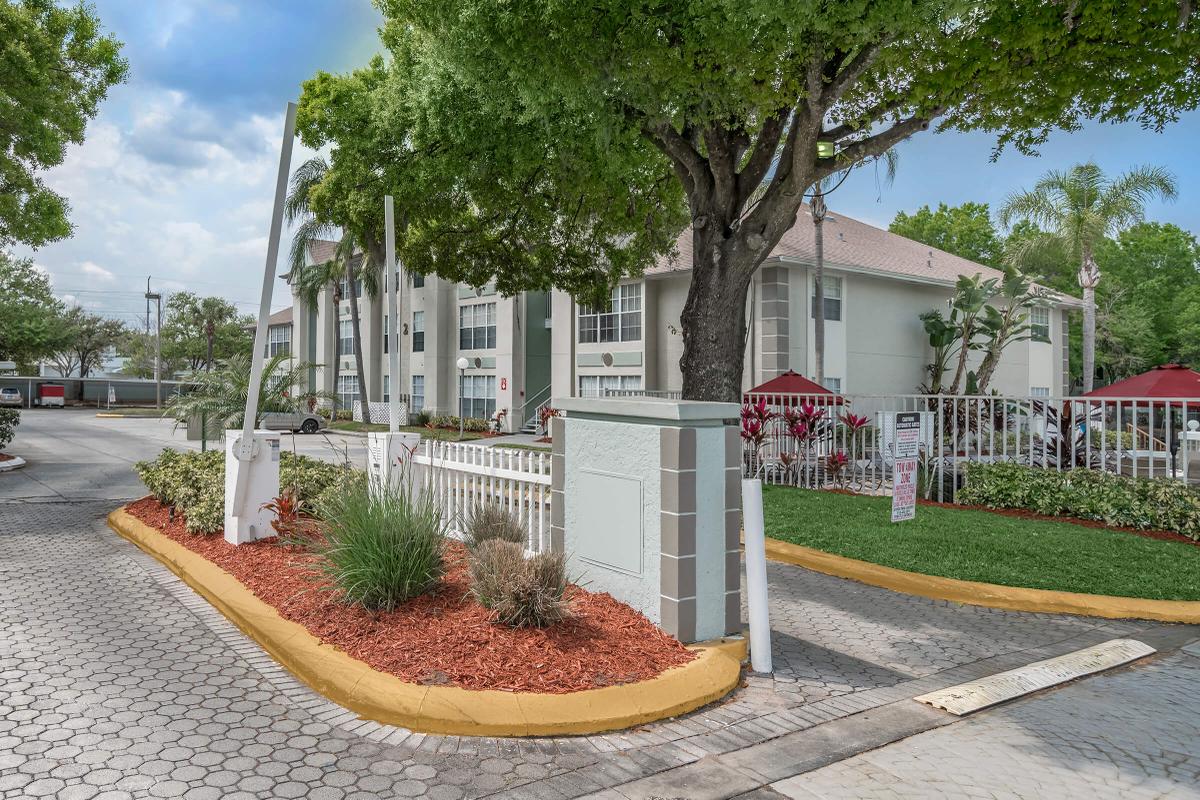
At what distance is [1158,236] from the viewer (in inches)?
2067

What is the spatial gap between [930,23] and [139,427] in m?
37.1

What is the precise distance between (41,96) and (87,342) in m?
72.6

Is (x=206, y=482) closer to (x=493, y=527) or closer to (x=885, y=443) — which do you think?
(x=493, y=527)

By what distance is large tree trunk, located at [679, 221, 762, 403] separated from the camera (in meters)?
12.0

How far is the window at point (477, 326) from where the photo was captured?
35.5 m

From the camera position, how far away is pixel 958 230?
5206cm


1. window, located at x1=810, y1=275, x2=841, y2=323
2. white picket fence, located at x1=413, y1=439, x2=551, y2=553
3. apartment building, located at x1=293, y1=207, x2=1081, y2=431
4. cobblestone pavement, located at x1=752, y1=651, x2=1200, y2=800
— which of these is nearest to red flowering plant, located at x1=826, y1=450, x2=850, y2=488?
white picket fence, located at x1=413, y1=439, x2=551, y2=553

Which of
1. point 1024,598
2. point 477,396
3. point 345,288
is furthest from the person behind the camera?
point 345,288

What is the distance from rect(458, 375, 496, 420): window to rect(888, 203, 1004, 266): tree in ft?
104

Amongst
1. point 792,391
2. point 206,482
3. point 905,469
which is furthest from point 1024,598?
point 792,391

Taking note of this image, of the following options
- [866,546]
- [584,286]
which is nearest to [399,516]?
[866,546]

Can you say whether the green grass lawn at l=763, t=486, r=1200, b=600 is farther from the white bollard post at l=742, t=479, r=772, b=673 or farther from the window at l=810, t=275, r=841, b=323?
the window at l=810, t=275, r=841, b=323

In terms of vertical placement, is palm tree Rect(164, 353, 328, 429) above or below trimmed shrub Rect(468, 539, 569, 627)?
above

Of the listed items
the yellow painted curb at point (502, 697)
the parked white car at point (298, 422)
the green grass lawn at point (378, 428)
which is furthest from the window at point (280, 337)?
the yellow painted curb at point (502, 697)
